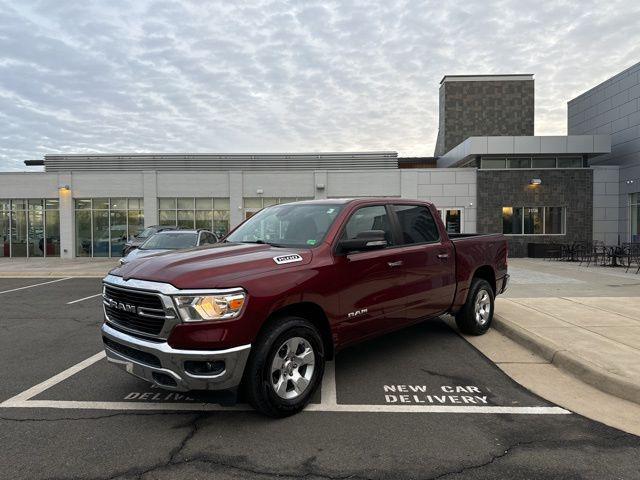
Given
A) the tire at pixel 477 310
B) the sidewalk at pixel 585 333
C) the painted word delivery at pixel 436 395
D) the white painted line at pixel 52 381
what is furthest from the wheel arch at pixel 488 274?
the white painted line at pixel 52 381

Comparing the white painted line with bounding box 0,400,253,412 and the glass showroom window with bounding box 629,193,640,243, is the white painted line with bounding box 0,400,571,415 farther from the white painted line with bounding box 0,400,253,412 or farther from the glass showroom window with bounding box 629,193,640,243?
the glass showroom window with bounding box 629,193,640,243

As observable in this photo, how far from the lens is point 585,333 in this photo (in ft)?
19.8

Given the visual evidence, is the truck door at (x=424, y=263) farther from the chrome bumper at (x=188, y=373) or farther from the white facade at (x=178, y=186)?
the white facade at (x=178, y=186)

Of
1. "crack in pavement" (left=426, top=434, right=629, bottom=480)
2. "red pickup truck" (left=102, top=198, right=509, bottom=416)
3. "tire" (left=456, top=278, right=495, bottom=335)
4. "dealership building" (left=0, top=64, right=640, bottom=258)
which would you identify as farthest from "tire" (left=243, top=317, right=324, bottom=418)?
"dealership building" (left=0, top=64, right=640, bottom=258)

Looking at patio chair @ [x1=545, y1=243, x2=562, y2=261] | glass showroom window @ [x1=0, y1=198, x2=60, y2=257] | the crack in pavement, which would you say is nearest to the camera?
the crack in pavement

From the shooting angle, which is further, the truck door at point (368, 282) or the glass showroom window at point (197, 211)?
the glass showroom window at point (197, 211)

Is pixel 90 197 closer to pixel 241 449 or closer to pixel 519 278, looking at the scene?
pixel 519 278

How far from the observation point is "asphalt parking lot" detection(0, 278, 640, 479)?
9.86 feet

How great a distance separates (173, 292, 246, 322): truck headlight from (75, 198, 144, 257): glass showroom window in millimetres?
22222

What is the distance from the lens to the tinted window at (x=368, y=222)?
4.54 metres

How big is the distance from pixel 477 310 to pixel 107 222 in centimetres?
2244

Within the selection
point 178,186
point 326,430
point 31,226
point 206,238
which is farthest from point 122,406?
point 31,226

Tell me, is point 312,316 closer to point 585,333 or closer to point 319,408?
point 319,408

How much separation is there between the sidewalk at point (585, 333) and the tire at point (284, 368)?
2922 mm
